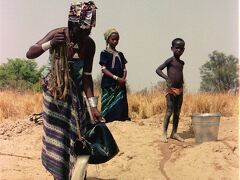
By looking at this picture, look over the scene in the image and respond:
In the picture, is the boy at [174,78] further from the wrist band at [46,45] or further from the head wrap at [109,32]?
the wrist band at [46,45]

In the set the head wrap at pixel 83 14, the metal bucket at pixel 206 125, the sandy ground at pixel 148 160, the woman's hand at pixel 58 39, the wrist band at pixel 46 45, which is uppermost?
the head wrap at pixel 83 14

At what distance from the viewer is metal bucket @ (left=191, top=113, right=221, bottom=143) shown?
633 cm

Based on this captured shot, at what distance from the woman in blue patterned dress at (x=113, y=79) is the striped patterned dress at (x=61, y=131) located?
3321 millimetres

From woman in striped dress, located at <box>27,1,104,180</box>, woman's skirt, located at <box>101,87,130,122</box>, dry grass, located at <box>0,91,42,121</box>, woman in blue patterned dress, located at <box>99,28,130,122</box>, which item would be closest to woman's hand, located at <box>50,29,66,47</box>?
woman in striped dress, located at <box>27,1,104,180</box>

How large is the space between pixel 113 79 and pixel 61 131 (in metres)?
3.57

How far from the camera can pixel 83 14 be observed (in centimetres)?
360

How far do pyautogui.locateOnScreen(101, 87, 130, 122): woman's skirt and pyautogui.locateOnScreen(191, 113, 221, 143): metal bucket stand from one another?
54.2 inches

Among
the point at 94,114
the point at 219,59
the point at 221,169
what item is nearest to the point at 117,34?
the point at 221,169

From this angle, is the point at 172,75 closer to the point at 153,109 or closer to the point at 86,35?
the point at 86,35

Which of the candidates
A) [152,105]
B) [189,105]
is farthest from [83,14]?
[189,105]

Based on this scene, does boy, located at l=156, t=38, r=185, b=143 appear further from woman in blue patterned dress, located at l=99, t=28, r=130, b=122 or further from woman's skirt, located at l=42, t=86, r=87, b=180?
woman's skirt, located at l=42, t=86, r=87, b=180

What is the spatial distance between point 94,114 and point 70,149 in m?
0.40

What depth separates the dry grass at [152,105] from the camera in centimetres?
1075

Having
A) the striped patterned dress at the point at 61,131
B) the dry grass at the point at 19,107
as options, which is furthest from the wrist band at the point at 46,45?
the dry grass at the point at 19,107
